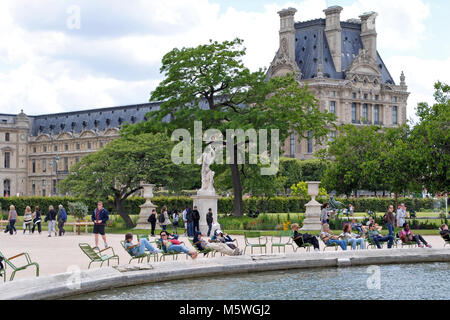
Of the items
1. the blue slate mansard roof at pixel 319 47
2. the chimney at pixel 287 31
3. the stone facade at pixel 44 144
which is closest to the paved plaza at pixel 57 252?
the chimney at pixel 287 31

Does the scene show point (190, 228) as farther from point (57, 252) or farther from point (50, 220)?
point (57, 252)

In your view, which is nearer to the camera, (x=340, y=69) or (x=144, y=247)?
(x=144, y=247)

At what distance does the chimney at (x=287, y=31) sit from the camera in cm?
9425

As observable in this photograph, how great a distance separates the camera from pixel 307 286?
1456cm

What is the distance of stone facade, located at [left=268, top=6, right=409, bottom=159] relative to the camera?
94.2 m

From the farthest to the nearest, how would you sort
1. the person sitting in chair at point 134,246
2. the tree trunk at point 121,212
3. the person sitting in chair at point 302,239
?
the tree trunk at point 121,212, the person sitting in chair at point 302,239, the person sitting in chair at point 134,246

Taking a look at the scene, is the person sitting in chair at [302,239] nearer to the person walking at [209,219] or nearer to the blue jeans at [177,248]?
the blue jeans at [177,248]

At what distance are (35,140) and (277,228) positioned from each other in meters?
108

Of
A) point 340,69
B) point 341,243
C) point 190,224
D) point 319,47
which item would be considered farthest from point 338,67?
point 341,243

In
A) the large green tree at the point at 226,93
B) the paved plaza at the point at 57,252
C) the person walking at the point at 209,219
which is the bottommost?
the paved plaza at the point at 57,252

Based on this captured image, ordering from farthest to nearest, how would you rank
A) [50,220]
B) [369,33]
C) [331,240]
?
1. [369,33]
2. [50,220]
3. [331,240]

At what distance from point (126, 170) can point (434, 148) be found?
13845mm

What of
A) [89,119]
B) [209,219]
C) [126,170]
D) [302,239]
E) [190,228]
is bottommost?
[190,228]

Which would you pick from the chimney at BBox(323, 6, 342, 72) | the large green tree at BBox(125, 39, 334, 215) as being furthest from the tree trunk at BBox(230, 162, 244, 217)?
the chimney at BBox(323, 6, 342, 72)
